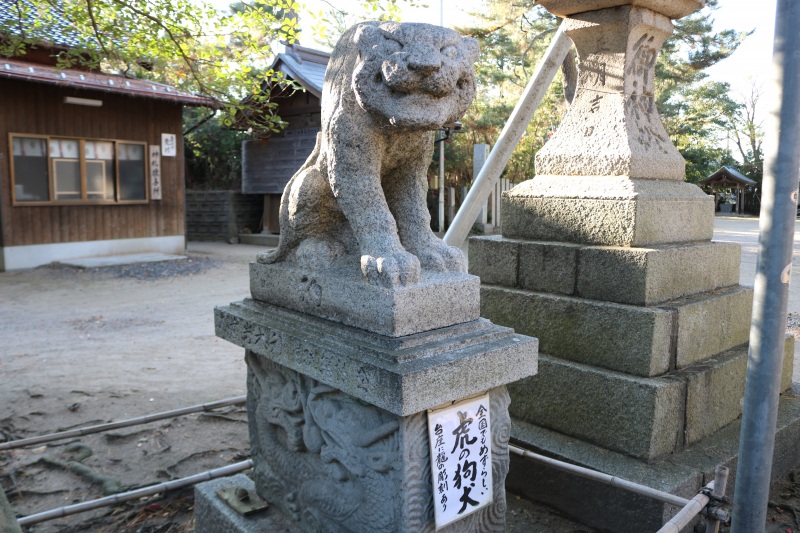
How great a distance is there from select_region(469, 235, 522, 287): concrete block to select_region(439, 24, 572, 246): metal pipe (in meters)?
1.18

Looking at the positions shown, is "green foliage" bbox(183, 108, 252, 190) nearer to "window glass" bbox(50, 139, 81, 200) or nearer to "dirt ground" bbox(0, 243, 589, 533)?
"window glass" bbox(50, 139, 81, 200)

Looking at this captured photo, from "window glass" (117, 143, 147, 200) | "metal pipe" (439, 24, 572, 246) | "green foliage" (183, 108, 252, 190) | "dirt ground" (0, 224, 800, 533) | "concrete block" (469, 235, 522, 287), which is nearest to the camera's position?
"dirt ground" (0, 224, 800, 533)

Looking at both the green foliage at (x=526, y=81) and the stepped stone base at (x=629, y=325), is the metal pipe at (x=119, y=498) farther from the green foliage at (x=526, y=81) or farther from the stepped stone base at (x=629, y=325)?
the green foliage at (x=526, y=81)

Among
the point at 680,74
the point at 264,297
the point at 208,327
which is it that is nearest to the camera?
the point at 264,297

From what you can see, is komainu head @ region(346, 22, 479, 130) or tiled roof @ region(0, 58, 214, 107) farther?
tiled roof @ region(0, 58, 214, 107)

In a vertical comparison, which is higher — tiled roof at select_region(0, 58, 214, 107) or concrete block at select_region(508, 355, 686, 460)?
tiled roof at select_region(0, 58, 214, 107)

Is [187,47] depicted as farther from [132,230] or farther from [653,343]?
[132,230]

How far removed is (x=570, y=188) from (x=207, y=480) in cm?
230

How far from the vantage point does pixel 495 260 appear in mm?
3420

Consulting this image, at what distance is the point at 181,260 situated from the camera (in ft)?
38.8

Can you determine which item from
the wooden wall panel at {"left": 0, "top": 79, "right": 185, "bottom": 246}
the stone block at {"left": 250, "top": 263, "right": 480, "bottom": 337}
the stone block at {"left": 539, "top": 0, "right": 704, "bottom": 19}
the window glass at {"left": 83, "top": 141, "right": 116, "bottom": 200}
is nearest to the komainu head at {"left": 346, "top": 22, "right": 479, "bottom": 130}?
the stone block at {"left": 250, "top": 263, "right": 480, "bottom": 337}

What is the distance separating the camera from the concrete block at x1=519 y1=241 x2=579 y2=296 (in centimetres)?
308

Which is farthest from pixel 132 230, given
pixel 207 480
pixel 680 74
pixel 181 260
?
pixel 680 74

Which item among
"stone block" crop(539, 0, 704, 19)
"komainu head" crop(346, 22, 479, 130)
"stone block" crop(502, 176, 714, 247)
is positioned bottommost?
"stone block" crop(502, 176, 714, 247)
